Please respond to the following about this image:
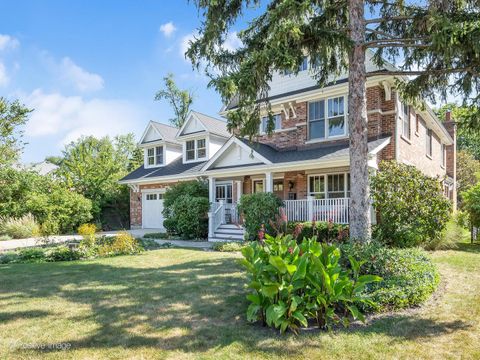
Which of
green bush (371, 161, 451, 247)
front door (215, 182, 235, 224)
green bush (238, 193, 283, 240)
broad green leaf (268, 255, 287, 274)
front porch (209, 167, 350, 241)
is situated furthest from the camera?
front door (215, 182, 235, 224)

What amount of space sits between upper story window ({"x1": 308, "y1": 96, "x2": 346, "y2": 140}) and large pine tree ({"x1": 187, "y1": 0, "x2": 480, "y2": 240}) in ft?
16.8

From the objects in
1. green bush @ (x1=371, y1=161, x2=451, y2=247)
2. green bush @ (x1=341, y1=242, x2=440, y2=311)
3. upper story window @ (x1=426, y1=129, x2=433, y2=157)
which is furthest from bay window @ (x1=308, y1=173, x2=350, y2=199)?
green bush @ (x1=341, y1=242, x2=440, y2=311)

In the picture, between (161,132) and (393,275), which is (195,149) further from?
(393,275)

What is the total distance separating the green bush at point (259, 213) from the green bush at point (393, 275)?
655 cm

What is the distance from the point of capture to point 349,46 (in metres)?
6.80

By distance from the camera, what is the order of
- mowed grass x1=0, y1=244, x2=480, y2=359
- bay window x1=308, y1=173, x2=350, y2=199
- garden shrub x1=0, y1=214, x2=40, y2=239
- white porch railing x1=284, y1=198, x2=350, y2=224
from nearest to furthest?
1. mowed grass x1=0, y1=244, x2=480, y2=359
2. white porch railing x1=284, y1=198, x2=350, y2=224
3. bay window x1=308, y1=173, x2=350, y2=199
4. garden shrub x1=0, y1=214, x2=40, y2=239

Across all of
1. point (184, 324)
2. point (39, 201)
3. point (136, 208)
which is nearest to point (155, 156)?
point (136, 208)

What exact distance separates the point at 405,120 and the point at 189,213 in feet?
34.5

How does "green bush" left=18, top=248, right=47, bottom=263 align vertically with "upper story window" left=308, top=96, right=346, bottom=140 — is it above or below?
below

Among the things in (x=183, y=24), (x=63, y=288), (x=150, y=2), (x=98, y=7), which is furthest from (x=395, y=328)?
(x=98, y=7)

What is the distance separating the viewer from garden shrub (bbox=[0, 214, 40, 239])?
17.5m

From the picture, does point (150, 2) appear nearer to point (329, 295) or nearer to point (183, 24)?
point (183, 24)

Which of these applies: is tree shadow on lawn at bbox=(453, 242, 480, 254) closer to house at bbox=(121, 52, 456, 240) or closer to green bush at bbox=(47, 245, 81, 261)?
house at bbox=(121, 52, 456, 240)

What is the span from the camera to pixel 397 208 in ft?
35.2
